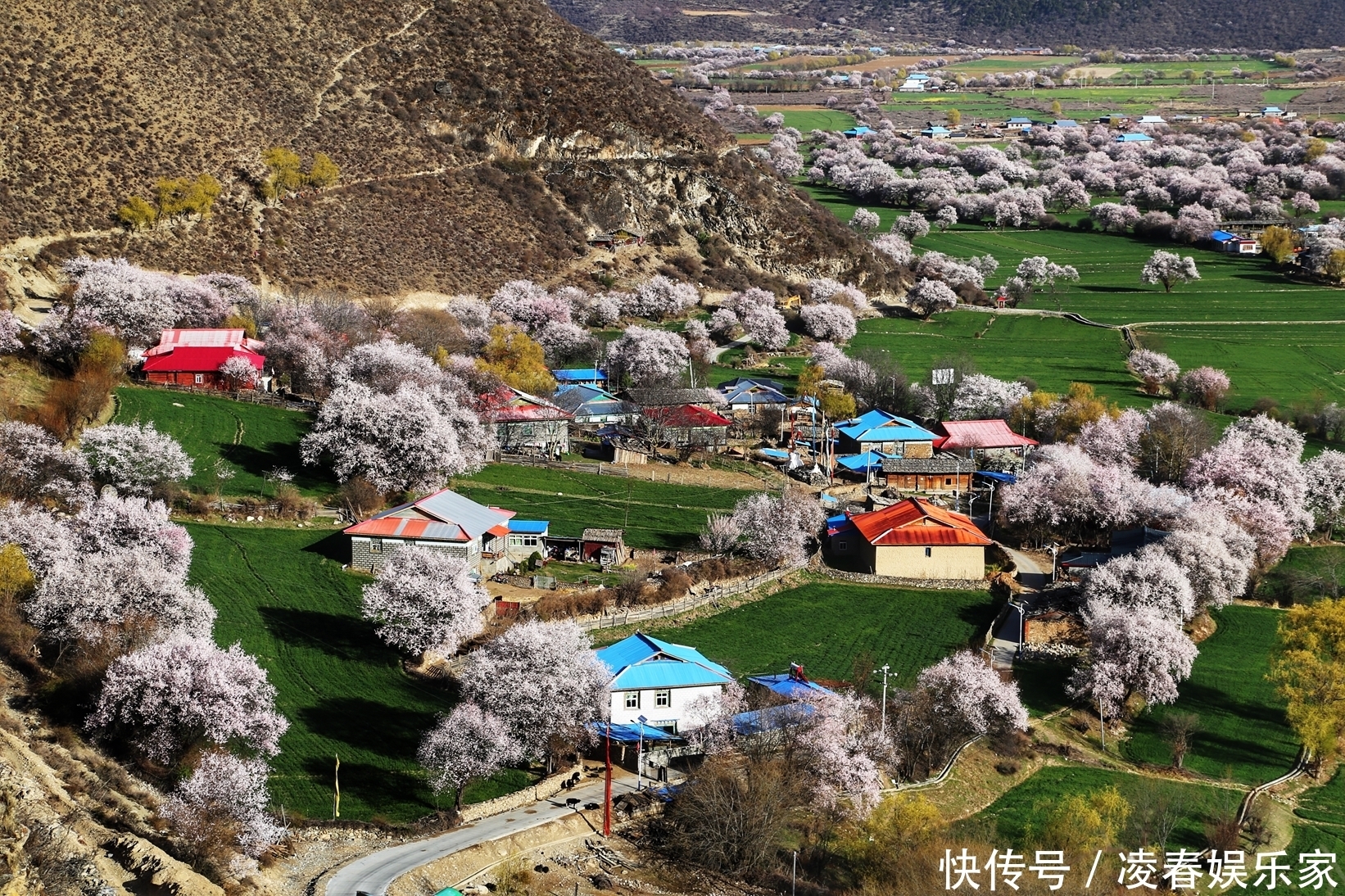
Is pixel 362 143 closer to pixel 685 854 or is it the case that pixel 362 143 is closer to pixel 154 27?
pixel 154 27

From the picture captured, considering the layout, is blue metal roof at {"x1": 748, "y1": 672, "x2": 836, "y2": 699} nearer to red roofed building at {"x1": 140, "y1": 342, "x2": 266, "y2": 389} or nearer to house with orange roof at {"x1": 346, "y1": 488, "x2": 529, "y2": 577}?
house with orange roof at {"x1": 346, "y1": 488, "x2": 529, "y2": 577}

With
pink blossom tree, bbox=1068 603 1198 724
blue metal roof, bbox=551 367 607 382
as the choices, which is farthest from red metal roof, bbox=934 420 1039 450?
pink blossom tree, bbox=1068 603 1198 724

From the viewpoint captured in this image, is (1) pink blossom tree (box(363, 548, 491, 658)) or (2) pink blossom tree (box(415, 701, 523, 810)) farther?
(1) pink blossom tree (box(363, 548, 491, 658))

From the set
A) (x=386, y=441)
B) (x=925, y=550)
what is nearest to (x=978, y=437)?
(x=925, y=550)

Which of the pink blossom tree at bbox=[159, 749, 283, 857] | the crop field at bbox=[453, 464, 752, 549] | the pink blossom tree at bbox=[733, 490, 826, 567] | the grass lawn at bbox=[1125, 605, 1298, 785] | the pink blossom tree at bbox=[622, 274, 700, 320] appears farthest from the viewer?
the pink blossom tree at bbox=[622, 274, 700, 320]

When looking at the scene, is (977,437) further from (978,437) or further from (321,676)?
(321,676)

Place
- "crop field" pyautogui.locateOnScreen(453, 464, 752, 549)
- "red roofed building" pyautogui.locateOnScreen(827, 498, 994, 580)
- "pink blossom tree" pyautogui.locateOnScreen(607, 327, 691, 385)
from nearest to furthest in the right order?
"red roofed building" pyautogui.locateOnScreen(827, 498, 994, 580) → "crop field" pyautogui.locateOnScreen(453, 464, 752, 549) → "pink blossom tree" pyautogui.locateOnScreen(607, 327, 691, 385)
